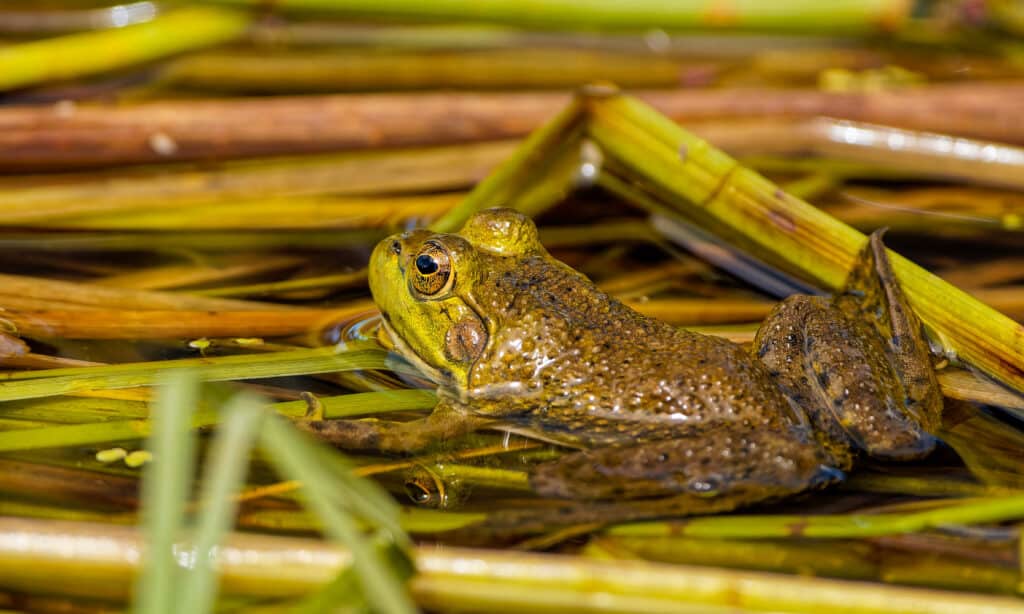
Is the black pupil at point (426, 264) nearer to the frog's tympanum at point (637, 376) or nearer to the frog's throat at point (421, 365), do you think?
the frog's tympanum at point (637, 376)

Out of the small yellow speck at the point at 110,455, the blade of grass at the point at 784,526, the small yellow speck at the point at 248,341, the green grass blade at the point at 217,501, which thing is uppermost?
the small yellow speck at the point at 248,341

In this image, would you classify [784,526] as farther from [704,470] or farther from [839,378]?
[839,378]

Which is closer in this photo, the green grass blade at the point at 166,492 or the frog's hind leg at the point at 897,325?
the green grass blade at the point at 166,492

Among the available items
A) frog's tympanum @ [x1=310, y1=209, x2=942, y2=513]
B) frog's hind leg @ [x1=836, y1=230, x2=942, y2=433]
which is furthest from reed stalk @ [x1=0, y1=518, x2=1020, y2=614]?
frog's hind leg @ [x1=836, y1=230, x2=942, y2=433]

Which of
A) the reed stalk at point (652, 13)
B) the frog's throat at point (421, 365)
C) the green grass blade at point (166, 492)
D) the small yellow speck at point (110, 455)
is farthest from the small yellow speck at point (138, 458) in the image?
the reed stalk at point (652, 13)

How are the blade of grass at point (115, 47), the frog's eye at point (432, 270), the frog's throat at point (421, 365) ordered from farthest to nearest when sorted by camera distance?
the blade of grass at point (115, 47), the frog's throat at point (421, 365), the frog's eye at point (432, 270)

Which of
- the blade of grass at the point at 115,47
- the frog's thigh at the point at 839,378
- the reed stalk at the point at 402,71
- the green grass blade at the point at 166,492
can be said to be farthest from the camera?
the reed stalk at the point at 402,71
